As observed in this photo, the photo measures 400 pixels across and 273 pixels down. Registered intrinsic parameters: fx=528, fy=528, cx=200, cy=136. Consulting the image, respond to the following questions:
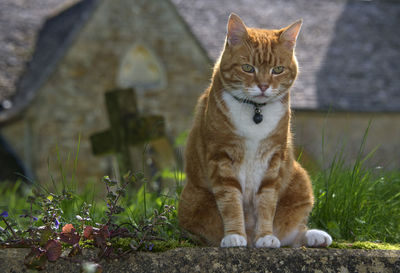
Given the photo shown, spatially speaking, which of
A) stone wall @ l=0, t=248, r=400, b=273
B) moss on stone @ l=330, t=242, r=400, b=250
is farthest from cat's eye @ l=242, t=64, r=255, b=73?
moss on stone @ l=330, t=242, r=400, b=250

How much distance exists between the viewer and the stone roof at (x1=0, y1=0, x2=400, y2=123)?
14.0 meters

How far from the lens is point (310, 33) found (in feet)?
58.2

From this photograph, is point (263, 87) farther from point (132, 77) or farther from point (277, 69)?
point (132, 77)

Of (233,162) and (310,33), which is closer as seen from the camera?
(233,162)

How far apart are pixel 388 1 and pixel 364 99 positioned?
7.25 meters

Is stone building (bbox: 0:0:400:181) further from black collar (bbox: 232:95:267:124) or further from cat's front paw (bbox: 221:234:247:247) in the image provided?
cat's front paw (bbox: 221:234:247:247)

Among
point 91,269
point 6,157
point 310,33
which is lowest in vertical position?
point 6,157

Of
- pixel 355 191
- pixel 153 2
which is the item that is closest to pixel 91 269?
pixel 355 191

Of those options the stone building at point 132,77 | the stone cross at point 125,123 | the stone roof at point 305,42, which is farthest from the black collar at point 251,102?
the stone roof at point 305,42

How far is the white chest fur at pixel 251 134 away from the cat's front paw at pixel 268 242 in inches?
10.1

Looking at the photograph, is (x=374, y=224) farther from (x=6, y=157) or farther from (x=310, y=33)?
(x=310, y=33)

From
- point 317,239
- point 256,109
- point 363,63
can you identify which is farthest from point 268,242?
point 363,63

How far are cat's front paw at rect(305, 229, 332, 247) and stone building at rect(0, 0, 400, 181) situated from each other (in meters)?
7.62

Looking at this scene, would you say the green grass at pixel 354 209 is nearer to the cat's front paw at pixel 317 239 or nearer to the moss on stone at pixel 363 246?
the moss on stone at pixel 363 246
